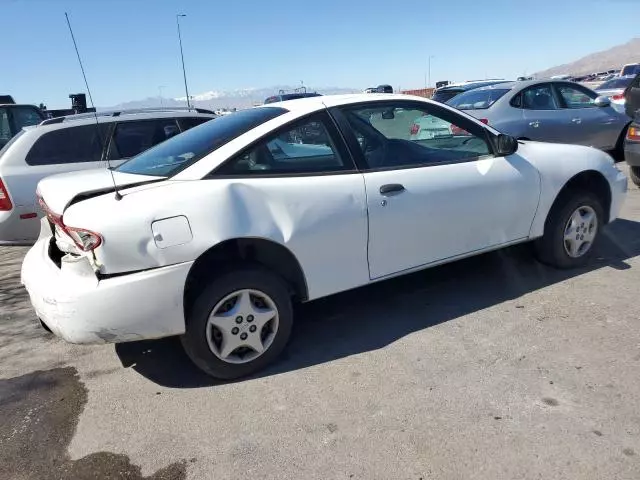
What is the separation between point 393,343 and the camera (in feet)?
11.5

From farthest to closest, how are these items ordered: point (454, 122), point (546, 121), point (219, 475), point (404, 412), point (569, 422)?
point (546, 121) → point (454, 122) → point (404, 412) → point (569, 422) → point (219, 475)

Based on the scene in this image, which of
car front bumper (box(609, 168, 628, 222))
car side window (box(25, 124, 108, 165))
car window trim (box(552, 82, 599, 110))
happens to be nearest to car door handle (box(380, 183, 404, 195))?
car front bumper (box(609, 168, 628, 222))

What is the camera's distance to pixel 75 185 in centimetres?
323

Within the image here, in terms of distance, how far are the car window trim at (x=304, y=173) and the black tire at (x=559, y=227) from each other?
6.36 feet

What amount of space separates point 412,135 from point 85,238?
8.19 ft

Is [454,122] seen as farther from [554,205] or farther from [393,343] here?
[393,343]

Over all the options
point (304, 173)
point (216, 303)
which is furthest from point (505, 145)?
point (216, 303)

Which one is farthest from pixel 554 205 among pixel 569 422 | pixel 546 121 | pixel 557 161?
pixel 546 121

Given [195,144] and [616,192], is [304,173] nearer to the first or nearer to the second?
[195,144]

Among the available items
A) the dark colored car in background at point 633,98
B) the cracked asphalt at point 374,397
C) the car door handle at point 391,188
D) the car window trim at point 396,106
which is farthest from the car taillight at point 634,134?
the car door handle at point 391,188

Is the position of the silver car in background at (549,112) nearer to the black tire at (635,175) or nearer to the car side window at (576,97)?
the car side window at (576,97)

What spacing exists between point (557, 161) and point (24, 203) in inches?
194

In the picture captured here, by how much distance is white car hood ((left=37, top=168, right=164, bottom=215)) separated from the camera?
303 centimetres

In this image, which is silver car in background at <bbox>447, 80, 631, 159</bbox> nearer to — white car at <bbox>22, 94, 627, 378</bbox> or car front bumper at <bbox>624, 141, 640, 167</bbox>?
car front bumper at <bbox>624, 141, 640, 167</bbox>
